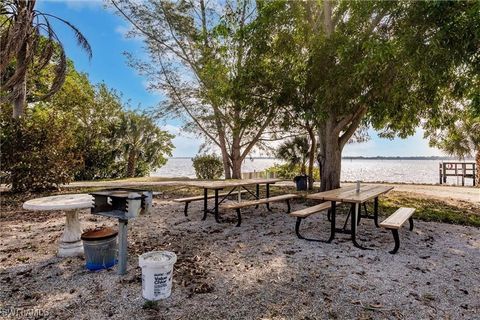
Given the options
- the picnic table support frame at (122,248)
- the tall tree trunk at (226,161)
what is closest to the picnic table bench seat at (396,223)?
the picnic table support frame at (122,248)

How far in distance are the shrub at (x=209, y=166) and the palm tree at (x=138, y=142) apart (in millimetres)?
3815

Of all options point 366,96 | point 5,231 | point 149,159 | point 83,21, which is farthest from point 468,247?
point 149,159

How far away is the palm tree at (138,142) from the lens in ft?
68.8

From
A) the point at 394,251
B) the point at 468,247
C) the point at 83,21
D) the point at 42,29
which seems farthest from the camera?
the point at 83,21

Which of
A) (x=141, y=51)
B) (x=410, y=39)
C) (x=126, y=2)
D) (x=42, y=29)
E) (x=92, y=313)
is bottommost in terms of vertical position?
(x=92, y=313)

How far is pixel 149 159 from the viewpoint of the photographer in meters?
23.7

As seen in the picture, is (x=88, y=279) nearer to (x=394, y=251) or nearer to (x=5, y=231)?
(x=5, y=231)

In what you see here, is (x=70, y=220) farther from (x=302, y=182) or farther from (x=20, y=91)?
(x=20, y=91)

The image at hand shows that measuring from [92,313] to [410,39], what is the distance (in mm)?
6399

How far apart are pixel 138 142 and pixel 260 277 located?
1993 centimetres

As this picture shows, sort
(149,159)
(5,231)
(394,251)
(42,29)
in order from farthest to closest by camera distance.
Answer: (149,159)
(42,29)
(5,231)
(394,251)

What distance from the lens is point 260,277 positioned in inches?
132

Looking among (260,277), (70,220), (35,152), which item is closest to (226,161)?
(35,152)

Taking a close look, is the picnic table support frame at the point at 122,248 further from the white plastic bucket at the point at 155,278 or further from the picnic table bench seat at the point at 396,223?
the picnic table bench seat at the point at 396,223
